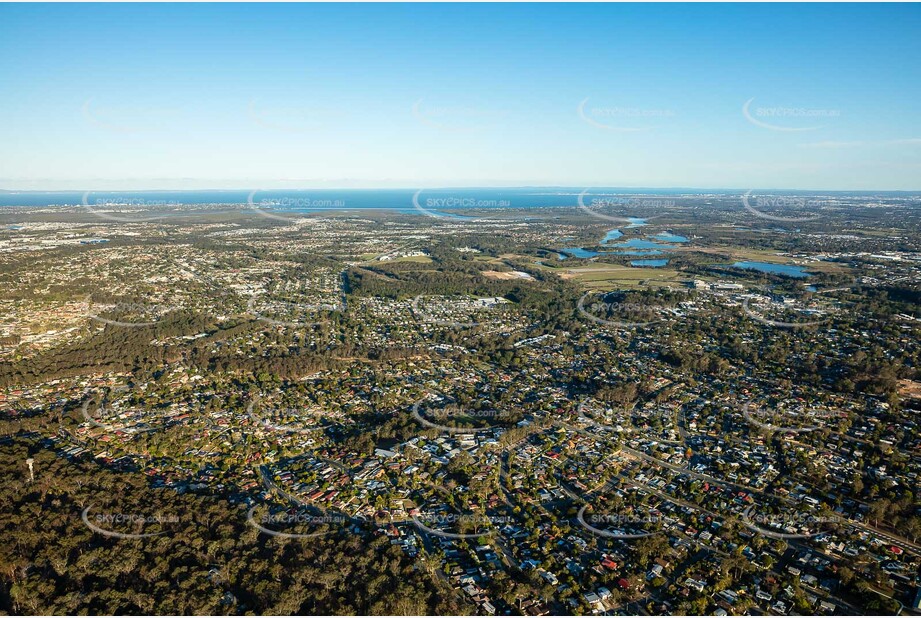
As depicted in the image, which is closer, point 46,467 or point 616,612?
point 616,612

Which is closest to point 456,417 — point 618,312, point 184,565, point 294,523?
point 294,523

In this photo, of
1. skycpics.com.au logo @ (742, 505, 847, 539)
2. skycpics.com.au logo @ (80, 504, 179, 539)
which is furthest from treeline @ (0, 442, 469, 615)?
skycpics.com.au logo @ (742, 505, 847, 539)

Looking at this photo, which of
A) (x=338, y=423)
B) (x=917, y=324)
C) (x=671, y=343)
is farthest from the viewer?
(x=917, y=324)

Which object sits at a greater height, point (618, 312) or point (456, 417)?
point (618, 312)

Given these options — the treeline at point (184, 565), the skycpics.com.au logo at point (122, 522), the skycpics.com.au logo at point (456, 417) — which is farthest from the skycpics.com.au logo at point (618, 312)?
the skycpics.com.au logo at point (122, 522)

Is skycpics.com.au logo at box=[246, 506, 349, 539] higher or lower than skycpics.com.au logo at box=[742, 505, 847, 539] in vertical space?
higher

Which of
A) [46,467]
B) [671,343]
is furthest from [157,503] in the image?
[671,343]

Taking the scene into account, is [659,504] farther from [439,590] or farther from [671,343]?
[671,343]

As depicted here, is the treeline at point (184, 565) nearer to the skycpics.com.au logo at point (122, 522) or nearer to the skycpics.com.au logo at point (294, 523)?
the skycpics.com.au logo at point (122, 522)

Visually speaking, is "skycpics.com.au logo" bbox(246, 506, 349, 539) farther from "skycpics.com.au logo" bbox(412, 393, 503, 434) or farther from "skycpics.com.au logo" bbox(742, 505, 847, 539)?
"skycpics.com.au logo" bbox(742, 505, 847, 539)

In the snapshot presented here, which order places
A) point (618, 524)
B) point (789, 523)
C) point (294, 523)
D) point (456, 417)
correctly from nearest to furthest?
point (294, 523)
point (618, 524)
point (789, 523)
point (456, 417)

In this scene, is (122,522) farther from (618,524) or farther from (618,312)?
(618,312)
